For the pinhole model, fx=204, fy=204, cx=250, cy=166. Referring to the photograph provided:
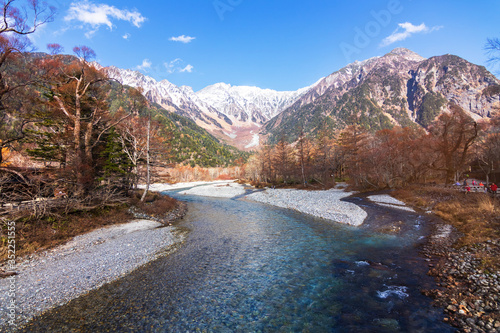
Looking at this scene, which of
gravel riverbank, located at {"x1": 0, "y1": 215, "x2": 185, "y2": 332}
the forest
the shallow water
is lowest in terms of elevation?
the shallow water

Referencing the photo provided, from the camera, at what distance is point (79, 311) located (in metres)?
7.76

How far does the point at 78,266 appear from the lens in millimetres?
11328

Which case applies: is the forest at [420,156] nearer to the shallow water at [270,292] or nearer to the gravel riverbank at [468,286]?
the gravel riverbank at [468,286]

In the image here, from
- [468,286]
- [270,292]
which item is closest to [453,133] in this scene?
[468,286]

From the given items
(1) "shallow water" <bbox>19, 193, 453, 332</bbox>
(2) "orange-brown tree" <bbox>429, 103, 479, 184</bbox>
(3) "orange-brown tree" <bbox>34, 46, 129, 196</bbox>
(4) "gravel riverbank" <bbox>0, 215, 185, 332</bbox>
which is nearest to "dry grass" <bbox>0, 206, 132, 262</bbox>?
(4) "gravel riverbank" <bbox>0, 215, 185, 332</bbox>

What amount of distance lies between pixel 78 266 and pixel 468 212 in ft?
95.5

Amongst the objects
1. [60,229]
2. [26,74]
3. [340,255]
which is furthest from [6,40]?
[340,255]

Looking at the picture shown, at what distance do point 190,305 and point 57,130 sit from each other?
84.9 feet

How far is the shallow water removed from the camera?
274 inches

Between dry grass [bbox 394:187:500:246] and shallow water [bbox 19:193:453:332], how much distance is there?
11.0 feet

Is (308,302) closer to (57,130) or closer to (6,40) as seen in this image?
(6,40)

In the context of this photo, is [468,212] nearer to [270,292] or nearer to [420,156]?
[270,292]

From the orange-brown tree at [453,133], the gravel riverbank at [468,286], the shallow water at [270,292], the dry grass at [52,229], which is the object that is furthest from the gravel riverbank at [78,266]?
the orange-brown tree at [453,133]

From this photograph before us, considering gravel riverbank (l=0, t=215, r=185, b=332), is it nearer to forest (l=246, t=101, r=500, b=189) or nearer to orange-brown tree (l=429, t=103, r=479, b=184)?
forest (l=246, t=101, r=500, b=189)
